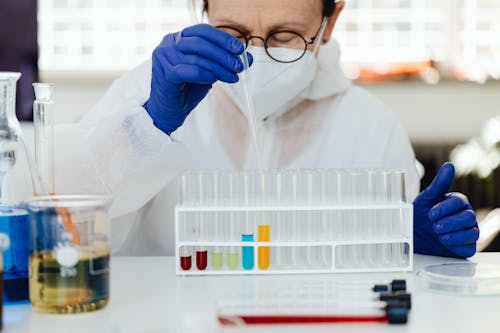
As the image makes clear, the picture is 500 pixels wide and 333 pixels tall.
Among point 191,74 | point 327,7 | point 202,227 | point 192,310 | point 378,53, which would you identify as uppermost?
point 378,53

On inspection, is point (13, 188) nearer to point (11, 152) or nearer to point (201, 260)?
point (11, 152)

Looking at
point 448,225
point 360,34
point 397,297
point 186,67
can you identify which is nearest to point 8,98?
point 186,67

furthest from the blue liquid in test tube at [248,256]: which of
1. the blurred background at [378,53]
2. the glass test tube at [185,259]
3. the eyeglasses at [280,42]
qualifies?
the blurred background at [378,53]

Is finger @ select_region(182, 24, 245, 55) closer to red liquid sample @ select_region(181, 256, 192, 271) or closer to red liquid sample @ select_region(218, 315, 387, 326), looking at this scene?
red liquid sample @ select_region(181, 256, 192, 271)

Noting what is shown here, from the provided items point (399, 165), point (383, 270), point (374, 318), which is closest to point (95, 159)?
point (383, 270)

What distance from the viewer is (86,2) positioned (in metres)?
4.11

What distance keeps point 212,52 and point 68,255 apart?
551 millimetres

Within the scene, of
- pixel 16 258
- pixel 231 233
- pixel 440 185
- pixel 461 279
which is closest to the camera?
pixel 16 258

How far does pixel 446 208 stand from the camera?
148cm

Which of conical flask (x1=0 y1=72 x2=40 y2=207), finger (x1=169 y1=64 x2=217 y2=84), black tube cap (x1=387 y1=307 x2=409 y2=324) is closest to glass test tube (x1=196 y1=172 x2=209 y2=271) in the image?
finger (x1=169 y1=64 x2=217 y2=84)

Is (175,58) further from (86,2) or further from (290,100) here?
(86,2)

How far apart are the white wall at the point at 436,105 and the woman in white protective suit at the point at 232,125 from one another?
193 cm

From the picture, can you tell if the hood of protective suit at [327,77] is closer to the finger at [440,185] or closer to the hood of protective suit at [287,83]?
the hood of protective suit at [287,83]

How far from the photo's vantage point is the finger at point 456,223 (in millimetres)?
1472
